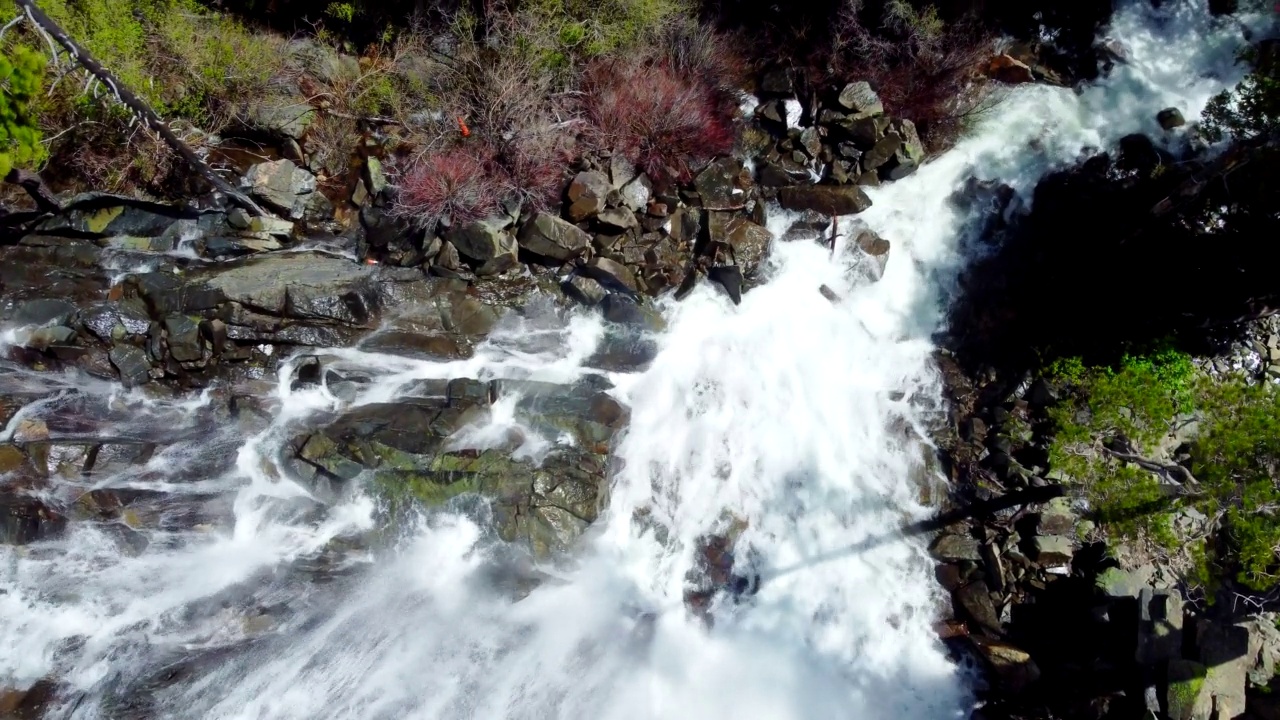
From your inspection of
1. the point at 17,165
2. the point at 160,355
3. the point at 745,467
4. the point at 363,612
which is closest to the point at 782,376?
the point at 745,467

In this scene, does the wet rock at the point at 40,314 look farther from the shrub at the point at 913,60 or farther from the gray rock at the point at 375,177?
the shrub at the point at 913,60

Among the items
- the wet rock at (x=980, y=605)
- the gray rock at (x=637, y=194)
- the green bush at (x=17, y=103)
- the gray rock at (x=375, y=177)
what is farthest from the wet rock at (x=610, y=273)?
the green bush at (x=17, y=103)

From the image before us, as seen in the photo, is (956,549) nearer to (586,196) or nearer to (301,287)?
(586,196)

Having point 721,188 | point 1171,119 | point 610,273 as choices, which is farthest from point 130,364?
point 1171,119

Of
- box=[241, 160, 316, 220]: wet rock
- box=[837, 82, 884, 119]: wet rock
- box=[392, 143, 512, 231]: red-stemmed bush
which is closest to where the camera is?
box=[392, 143, 512, 231]: red-stemmed bush

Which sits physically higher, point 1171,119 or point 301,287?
point 301,287

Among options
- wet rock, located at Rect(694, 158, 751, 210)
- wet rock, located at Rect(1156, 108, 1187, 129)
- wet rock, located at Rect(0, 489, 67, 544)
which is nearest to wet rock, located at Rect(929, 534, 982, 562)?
wet rock, located at Rect(694, 158, 751, 210)

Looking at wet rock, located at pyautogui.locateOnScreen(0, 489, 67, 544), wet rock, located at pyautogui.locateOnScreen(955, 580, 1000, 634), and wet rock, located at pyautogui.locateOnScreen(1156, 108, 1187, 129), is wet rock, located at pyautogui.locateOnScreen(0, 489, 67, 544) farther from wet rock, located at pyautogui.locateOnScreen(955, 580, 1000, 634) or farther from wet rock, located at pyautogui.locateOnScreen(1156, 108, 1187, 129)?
wet rock, located at pyautogui.locateOnScreen(1156, 108, 1187, 129)
